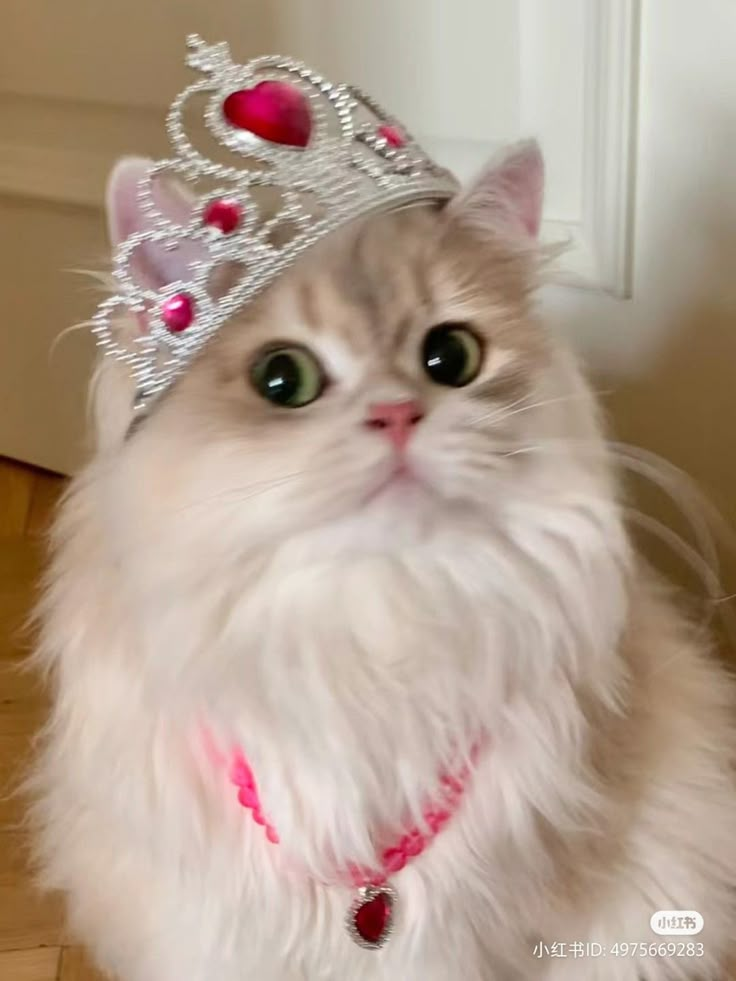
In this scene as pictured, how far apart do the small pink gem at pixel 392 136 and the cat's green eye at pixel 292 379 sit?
0.53 ft

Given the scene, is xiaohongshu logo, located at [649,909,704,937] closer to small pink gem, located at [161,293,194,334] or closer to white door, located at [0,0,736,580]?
white door, located at [0,0,736,580]

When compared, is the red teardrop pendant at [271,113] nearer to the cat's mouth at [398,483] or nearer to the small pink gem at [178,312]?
the small pink gem at [178,312]

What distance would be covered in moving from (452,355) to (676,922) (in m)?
0.54

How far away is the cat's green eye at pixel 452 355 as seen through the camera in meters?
0.81

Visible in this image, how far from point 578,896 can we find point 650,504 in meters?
0.56

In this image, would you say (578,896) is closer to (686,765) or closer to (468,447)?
(686,765)

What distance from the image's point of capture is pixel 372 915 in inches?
35.5

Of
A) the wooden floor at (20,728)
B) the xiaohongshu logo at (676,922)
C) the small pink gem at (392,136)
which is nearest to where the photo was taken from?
the small pink gem at (392,136)

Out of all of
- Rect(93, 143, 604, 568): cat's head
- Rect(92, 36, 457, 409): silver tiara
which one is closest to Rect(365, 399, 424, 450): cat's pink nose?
Rect(93, 143, 604, 568): cat's head

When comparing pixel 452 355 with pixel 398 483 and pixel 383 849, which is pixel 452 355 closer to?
pixel 398 483

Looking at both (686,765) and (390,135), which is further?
(686,765)

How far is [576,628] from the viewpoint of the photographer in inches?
34.5

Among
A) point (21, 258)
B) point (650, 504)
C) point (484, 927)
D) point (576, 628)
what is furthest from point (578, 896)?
point (21, 258)

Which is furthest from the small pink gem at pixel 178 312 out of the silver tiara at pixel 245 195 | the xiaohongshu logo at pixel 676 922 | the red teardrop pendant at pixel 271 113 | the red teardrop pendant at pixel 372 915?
the xiaohongshu logo at pixel 676 922
